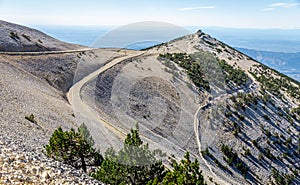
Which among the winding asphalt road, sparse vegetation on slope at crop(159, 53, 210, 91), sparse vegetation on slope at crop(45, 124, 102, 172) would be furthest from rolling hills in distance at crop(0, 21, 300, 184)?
sparse vegetation on slope at crop(45, 124, 102, 172)

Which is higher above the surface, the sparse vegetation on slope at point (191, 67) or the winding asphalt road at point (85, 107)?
the sparse vegetation on slope at point (191, 67)

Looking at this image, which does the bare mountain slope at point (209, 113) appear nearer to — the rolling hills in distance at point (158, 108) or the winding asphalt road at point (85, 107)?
the rolling hills in distance at point (158, 108)

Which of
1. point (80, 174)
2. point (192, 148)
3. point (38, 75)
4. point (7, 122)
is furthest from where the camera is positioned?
point (38, 75)

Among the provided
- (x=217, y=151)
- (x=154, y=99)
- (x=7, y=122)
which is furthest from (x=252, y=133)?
(x=7, y=122)

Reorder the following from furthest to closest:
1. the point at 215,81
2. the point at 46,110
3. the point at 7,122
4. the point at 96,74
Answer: the point at 215,81 → the point at 96,74 → the point at 46,110 → the point at 7,122

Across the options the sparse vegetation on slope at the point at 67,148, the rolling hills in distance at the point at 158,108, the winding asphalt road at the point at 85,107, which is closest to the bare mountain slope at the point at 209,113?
the rolling hills in distance at the point at 158,108

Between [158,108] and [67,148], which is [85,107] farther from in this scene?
[67,148]

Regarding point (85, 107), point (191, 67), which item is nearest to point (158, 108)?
point (85, 107)

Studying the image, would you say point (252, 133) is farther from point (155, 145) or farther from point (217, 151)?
point (155, 145)
